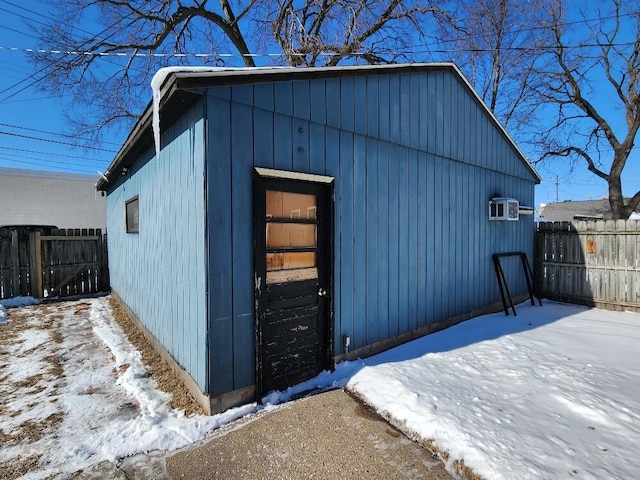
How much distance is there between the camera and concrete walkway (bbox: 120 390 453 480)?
2078 mm

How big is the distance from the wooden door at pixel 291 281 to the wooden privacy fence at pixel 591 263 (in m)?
6.79

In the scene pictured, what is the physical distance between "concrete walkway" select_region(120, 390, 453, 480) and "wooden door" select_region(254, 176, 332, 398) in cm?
50

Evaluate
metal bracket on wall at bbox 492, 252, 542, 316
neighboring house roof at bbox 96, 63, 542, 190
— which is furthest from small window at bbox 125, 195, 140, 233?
metal bracket on wall at bbox 492, 252, 542, 316

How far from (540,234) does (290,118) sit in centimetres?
746

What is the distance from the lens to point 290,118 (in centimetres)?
312

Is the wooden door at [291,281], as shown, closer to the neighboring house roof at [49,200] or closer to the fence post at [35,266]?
the fence post at [35,266]

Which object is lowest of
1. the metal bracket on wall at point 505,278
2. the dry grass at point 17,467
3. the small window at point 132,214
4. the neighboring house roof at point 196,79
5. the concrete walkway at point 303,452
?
the concrete walkway at point 303,452

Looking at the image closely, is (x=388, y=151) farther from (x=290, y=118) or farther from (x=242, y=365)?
(x=242, y=365)

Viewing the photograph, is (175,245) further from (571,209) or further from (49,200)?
(571,209)

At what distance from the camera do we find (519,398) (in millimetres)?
2871

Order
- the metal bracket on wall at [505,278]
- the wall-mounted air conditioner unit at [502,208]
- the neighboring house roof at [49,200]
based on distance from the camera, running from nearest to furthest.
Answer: the wall-mounted air conditioner unit at [502,208] → the metal bracket on wall at [505,278] → the neighboring house roof at [49,200]

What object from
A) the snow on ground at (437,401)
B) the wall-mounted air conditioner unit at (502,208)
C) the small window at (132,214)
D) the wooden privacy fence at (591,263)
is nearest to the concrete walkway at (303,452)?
the snow on ground at (437,401)

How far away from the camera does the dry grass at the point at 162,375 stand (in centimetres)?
284

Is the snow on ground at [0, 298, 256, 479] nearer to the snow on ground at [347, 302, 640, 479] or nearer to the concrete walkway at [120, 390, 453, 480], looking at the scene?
the concrete walkway at [120, 390, 453, 480]
